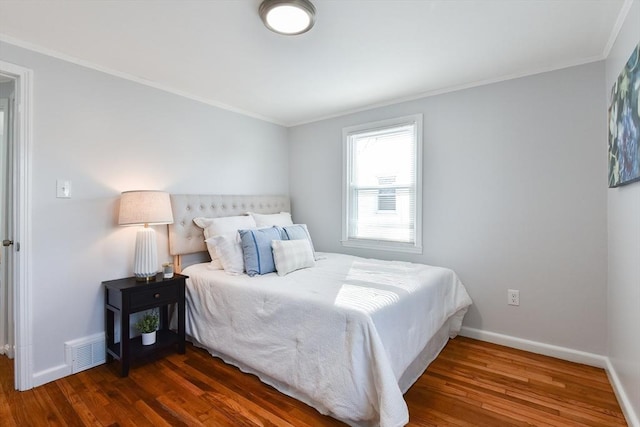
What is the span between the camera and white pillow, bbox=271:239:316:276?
254 cm

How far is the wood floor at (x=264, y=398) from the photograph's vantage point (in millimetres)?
1769

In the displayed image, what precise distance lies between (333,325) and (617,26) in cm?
240

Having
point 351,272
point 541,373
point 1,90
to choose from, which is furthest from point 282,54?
point 541,373

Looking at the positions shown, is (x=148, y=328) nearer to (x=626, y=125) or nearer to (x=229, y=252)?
(x=229, y=252)

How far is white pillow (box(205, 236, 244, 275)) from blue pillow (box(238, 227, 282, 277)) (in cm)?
6

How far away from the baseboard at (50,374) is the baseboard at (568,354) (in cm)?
313

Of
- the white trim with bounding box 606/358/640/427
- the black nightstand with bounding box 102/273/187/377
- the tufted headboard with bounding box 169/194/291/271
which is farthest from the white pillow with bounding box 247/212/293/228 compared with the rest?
the white trim with bounding box 606/358/640/427

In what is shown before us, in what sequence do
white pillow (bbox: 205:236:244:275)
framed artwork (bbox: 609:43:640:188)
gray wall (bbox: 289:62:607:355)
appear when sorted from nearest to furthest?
framed artwork (bbox: 609:43:640:188) < gray wall (bbox: 289:62:607:355) < white pillow (bbox: 205:236:244:275)

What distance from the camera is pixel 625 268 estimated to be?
183 centimetres

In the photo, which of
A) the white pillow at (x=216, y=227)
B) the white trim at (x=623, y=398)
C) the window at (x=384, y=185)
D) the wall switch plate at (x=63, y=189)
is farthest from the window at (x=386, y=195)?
the wall switch plate at (x=63, y=189)

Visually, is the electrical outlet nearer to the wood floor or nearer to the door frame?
the wood floor

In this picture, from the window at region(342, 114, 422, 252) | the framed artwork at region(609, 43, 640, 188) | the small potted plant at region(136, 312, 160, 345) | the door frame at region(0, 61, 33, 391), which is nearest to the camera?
the framed artwork at region(609, 43, 640, 188)

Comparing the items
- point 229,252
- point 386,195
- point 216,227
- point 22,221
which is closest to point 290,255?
point 229,252

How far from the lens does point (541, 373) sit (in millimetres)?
2244
